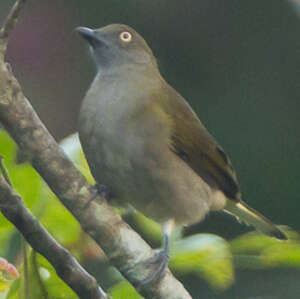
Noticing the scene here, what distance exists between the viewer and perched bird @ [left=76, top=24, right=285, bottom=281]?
3.85m

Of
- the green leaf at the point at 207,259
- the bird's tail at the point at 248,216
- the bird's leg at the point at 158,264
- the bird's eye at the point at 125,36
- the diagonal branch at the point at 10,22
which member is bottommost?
the bird's tail at the point at 248,216

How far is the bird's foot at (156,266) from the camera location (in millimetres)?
3252

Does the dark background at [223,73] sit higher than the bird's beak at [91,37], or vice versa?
the bird's beak at [91,37]

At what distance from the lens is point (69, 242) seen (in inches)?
131

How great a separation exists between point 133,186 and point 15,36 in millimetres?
1602

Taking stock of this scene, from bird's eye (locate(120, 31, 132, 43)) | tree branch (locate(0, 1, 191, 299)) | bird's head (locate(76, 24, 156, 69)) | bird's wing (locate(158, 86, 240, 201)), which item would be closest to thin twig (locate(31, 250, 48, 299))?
tree branch (locate(0, 1, 191, 299))

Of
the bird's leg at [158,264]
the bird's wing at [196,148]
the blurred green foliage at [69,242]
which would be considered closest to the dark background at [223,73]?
the bird's wing at [196,148]

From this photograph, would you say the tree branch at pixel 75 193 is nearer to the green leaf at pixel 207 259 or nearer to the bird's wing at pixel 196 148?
the green leaf at pixel 207 259

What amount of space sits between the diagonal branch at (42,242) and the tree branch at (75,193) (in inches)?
7.7

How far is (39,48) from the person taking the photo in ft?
17.7

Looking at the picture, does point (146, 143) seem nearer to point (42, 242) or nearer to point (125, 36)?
point (125, 36)

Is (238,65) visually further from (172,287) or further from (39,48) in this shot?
(172,287)

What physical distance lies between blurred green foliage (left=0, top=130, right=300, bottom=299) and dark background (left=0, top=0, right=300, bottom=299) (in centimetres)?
276

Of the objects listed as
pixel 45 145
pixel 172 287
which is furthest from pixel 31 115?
pixel 172 287
